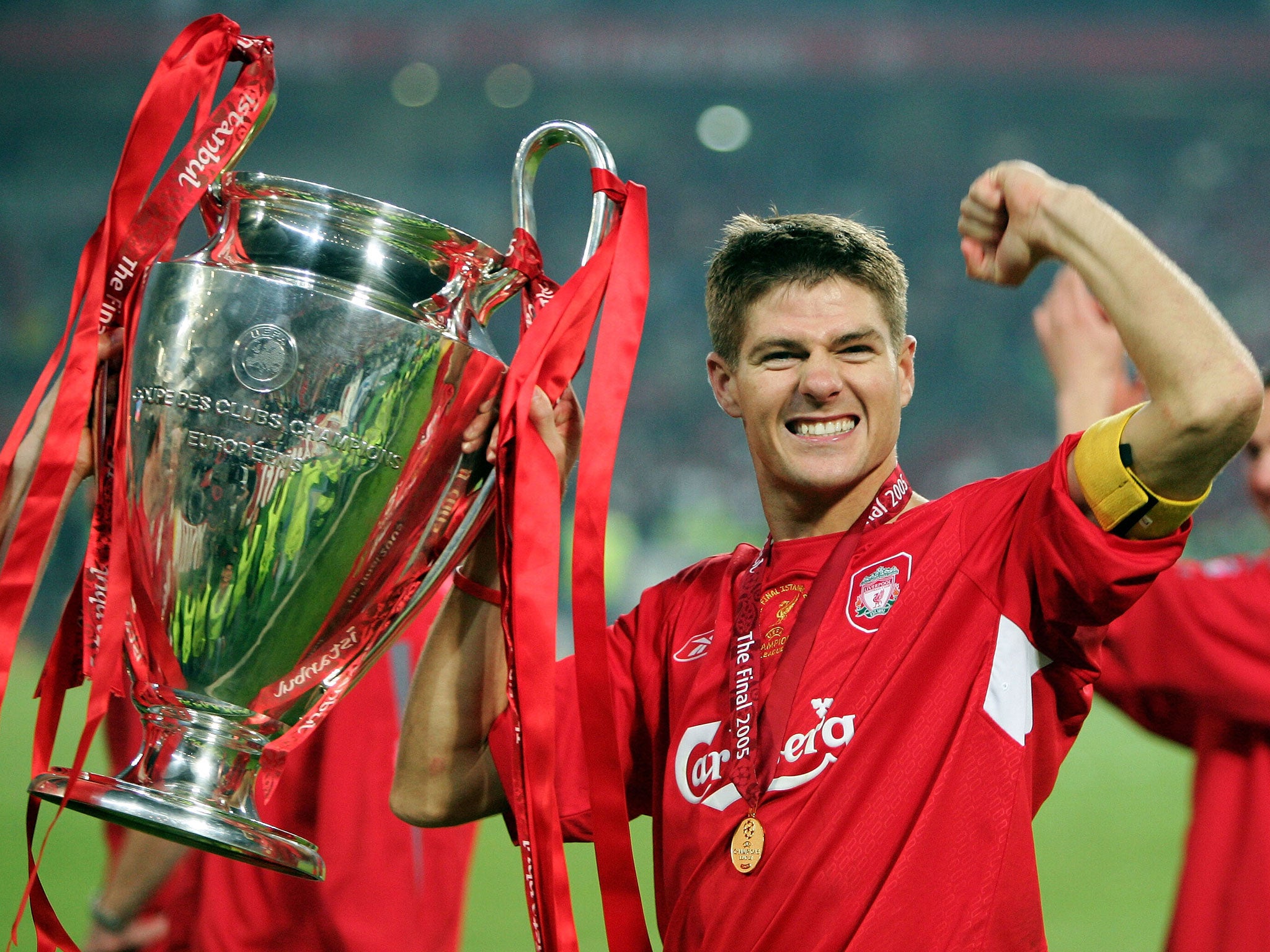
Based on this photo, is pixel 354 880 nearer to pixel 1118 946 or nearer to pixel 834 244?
pixel 834 244

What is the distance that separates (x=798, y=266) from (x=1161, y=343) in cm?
46

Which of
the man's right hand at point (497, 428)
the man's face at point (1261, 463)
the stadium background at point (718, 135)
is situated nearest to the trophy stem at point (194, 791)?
the man's right hand at point (497, 428)

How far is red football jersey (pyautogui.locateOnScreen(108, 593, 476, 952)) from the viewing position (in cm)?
198

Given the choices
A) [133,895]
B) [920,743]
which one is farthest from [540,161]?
[133,895]

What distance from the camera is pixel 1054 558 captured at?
A: 46.1 inches

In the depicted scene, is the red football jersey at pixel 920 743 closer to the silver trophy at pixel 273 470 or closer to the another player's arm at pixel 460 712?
the another player's arm at pixel 460 712

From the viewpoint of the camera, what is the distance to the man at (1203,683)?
5.69 ft

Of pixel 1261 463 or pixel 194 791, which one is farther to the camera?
pixel 1261 463

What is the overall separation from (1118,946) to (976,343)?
7.80 meters

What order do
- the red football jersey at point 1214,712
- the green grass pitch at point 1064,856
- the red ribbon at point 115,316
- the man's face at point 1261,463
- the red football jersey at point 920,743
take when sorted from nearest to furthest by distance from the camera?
1. the red football jersey at point 920,743
2. the red ribbon at point 115,316
3. the red football jersey at point 1214,712
4. the man's face at point 1261,463
5. the green grass pitch at point 1064,856

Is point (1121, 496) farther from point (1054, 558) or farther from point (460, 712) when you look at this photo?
point (460, 712)

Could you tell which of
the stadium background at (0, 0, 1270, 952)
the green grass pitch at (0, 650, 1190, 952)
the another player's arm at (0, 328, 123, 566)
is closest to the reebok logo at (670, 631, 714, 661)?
the another player's arm at (0, 328, 123, 566)

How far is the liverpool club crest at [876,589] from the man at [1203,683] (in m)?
0.60

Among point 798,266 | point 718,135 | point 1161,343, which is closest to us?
point 1161,343
